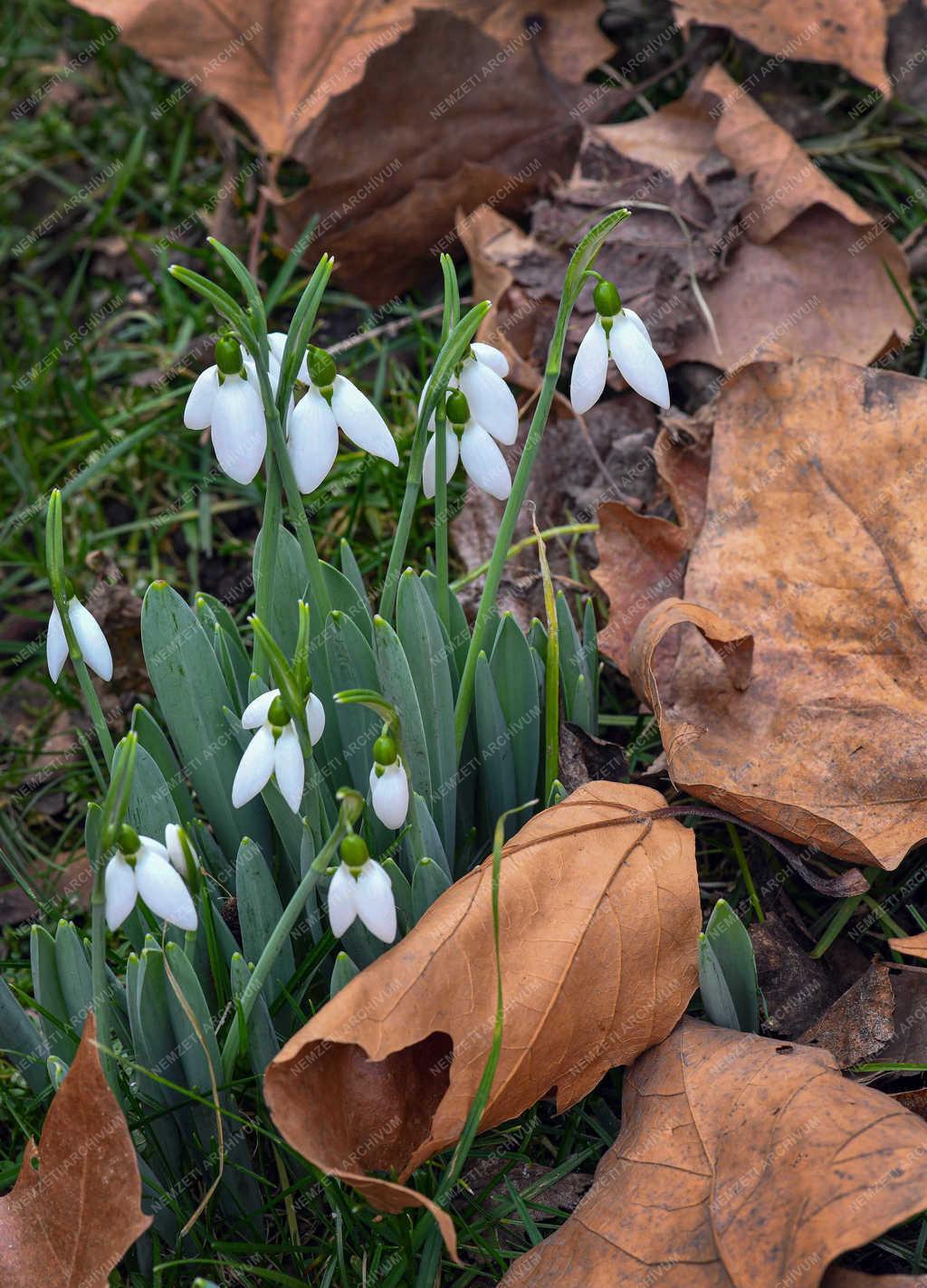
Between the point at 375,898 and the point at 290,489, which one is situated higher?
the point at 290,489

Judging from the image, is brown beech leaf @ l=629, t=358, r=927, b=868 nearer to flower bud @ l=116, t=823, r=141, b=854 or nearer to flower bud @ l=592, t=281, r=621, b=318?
flower bud @ l=592, t=281, r=621, b=318

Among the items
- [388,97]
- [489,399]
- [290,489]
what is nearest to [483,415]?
[489,399]

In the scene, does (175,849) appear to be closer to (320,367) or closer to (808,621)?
(320,367)

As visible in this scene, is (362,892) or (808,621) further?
(808,621)

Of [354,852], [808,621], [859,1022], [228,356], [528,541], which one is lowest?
[859,1022]

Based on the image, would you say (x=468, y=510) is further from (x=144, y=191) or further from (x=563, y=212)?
(x=144, y=191)

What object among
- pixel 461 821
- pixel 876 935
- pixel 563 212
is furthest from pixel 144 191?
pixel 876 935
